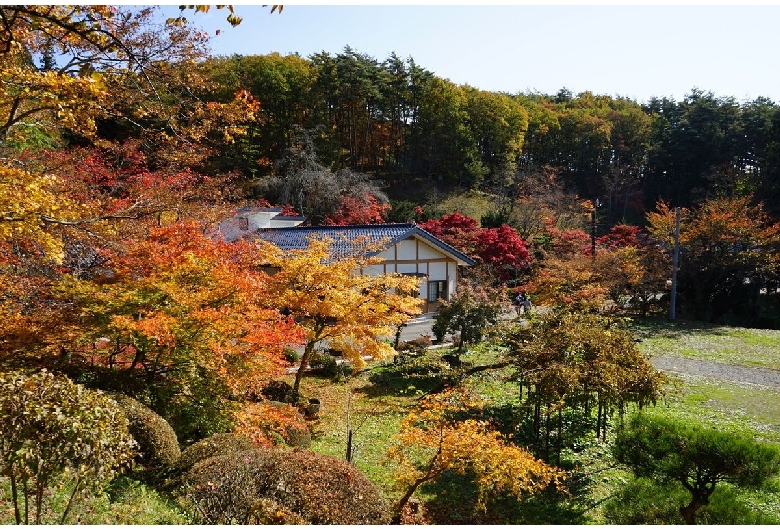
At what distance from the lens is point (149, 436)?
7.44m

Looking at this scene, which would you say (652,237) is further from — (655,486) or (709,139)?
(655,486)

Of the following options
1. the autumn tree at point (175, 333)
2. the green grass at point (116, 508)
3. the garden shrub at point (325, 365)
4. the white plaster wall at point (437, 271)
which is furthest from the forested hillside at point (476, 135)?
the green grass at point (116, 508)

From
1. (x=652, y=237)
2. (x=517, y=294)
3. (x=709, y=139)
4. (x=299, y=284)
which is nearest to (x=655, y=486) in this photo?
(x=299, y=284)

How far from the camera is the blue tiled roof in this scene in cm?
2372

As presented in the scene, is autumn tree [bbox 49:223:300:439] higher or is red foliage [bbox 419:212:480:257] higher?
red foliage [bbox 419:212:480:257]

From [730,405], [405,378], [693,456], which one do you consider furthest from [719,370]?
[693,456]

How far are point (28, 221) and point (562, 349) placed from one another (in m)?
9.52

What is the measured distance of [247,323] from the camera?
9977 mm

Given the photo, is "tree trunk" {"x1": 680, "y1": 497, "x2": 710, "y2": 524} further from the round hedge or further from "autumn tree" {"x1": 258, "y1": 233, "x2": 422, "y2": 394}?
"autumn tree" {"x1": 258, "y1": 233, "x2": 422, "y2": 394}

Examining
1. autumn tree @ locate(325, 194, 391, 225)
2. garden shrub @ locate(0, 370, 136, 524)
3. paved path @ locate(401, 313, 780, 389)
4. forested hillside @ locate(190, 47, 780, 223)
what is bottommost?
paved path @ locate(401, 313, 780, 389)

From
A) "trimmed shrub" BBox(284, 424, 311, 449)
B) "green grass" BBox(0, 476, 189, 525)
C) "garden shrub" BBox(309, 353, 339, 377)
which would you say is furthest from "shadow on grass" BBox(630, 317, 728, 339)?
"green grass" BBox(0, 476, 189, 525)

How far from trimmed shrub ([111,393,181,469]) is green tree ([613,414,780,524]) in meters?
7.41

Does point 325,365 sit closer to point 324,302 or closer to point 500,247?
point 324,302

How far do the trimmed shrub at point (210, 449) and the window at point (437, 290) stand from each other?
18002 millimetres
